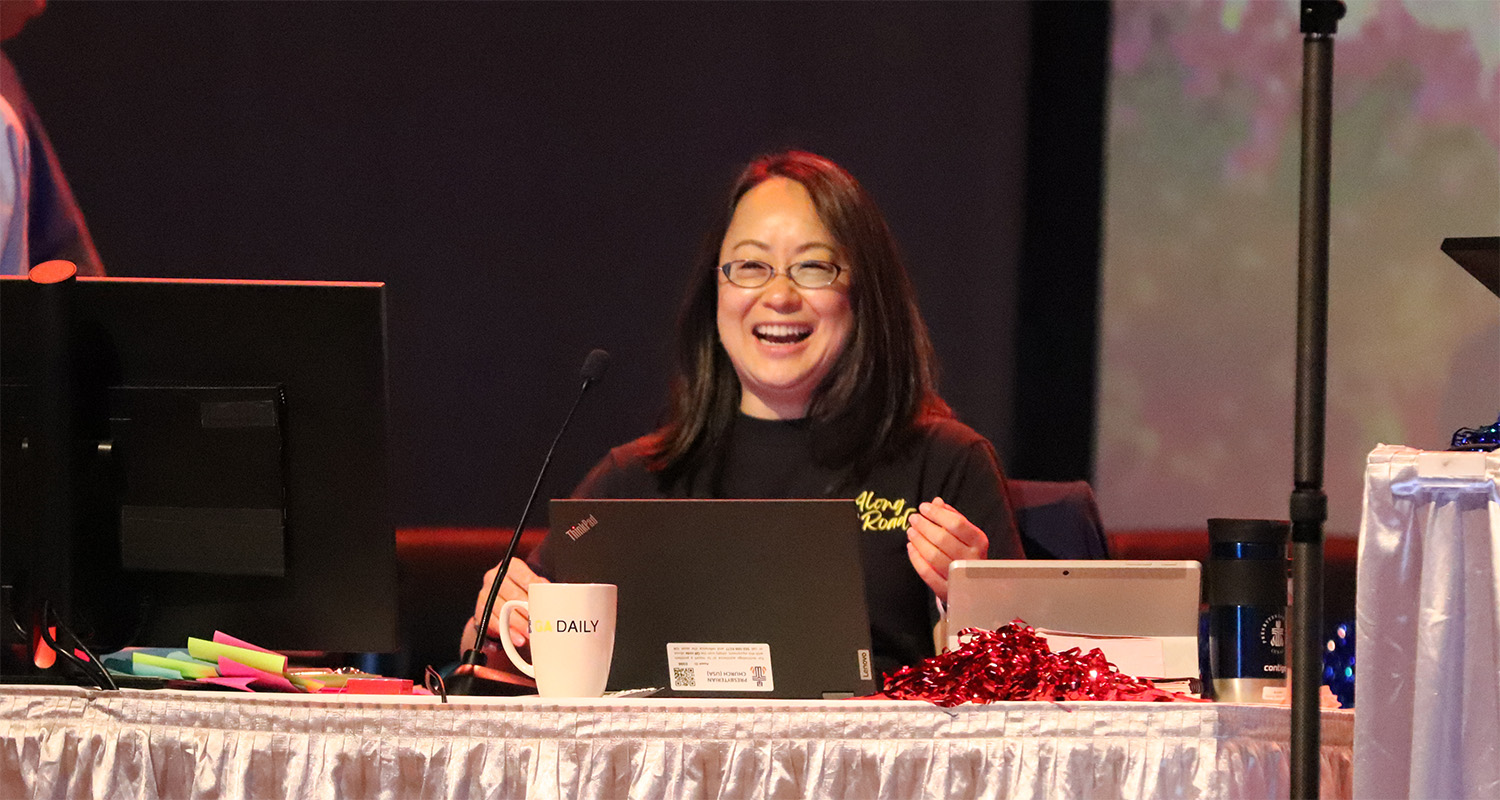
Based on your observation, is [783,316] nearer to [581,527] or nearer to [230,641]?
[581,527]

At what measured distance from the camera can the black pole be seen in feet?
3.67

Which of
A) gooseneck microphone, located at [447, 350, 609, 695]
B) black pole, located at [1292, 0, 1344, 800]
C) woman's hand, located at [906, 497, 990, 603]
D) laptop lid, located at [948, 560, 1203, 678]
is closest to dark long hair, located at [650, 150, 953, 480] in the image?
woman's hand, located at [906, 497, 990, 603]

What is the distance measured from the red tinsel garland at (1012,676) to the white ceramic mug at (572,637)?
278 mm

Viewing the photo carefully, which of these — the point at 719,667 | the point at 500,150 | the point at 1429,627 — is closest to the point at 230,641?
the point at 719,667

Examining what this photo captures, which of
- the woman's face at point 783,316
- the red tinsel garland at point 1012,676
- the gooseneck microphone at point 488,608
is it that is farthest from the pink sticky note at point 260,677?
the woman's face at point 783,316

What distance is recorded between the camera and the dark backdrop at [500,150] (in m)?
3.74

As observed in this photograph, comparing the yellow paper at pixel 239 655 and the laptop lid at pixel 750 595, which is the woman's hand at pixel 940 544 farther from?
the yellow paper at pixel 239 655

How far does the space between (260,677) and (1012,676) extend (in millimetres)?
711

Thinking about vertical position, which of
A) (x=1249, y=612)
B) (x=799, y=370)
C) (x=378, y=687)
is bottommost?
(x=378, y=687)

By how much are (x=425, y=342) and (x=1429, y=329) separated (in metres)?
2.47

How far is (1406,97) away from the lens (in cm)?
358

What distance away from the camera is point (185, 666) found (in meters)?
1.44

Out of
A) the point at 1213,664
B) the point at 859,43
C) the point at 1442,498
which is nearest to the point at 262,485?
the point at 1213,664

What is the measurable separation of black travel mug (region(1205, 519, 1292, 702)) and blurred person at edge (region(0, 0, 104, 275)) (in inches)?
115
